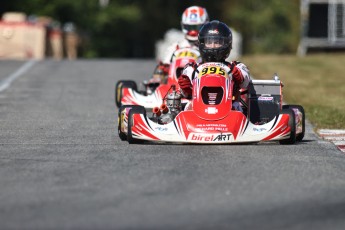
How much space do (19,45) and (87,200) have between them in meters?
27.8

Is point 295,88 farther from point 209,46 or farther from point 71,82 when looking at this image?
point 209,46

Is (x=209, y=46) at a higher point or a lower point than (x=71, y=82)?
higher

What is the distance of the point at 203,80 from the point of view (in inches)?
463

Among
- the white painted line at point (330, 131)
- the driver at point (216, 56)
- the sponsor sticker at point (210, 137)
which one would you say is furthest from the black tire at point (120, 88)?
the sponsor sticker at point (210, 137)

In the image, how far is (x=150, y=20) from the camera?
6962 cm

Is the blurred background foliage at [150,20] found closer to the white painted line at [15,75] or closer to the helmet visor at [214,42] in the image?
the white painted line at [15,75]

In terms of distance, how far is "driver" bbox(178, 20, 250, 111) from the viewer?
1212 centimetres

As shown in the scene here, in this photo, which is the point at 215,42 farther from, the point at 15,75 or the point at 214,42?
the point at 15,75

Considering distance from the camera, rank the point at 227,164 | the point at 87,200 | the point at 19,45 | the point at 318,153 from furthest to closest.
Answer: the point at 19,45
the point at 318,153
the point at 227,164
the point at 87,200

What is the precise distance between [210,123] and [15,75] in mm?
12820

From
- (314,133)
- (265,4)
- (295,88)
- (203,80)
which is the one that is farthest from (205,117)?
(265,4)

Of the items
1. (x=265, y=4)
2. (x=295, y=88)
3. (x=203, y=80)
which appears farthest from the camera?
(x=265, y=4)

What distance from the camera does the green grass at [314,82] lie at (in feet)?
51.3

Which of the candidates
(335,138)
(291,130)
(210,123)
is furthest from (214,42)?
(335,138)
